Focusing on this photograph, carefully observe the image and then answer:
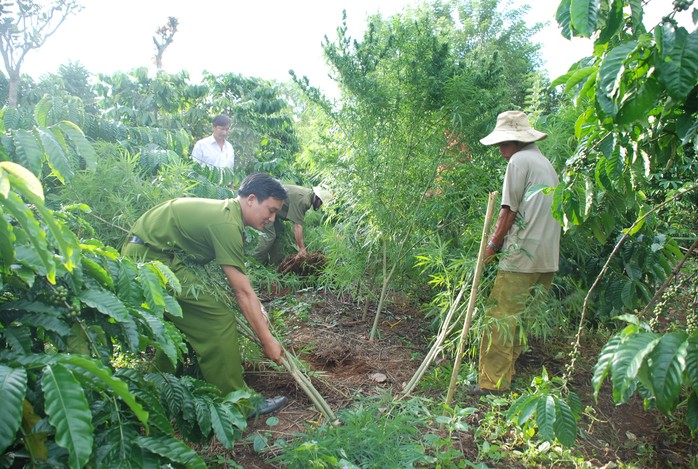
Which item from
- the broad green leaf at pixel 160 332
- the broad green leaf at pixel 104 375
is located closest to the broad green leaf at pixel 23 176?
the broad green leaf at pixel 104 375

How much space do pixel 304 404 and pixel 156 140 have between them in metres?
3.14

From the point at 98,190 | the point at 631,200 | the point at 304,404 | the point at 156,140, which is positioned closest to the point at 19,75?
the point at 156,140

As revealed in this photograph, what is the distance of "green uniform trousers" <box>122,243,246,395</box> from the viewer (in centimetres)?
302

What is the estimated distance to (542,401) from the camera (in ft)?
5.66

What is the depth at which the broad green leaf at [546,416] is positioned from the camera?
1.70 m

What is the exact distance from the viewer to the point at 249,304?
9.59 feet

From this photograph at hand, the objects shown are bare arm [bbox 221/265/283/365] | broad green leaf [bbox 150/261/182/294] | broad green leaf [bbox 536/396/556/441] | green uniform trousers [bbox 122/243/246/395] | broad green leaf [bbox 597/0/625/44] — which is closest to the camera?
broad green leaf [bbox 597/0/625/44]

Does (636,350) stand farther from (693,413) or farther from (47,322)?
(47,322)

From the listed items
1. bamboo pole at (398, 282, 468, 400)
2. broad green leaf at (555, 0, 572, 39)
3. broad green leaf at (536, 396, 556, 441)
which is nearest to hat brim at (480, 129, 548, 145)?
bamboo pole at (398, 282, 468, 400)

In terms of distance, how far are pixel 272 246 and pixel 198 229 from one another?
3.44 metres

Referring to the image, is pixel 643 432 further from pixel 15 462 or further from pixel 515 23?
pixel 515 23

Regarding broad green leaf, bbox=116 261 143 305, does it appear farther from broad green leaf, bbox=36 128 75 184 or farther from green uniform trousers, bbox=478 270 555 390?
green uniform trousers, bbox=478 270 555 390

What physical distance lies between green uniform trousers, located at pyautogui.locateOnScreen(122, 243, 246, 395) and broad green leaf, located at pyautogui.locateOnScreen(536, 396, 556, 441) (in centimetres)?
192

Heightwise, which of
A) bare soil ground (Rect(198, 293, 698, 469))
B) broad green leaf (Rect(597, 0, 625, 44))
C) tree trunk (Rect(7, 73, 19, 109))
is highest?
tree trunk (Rect(7, 73, 19, 109))
